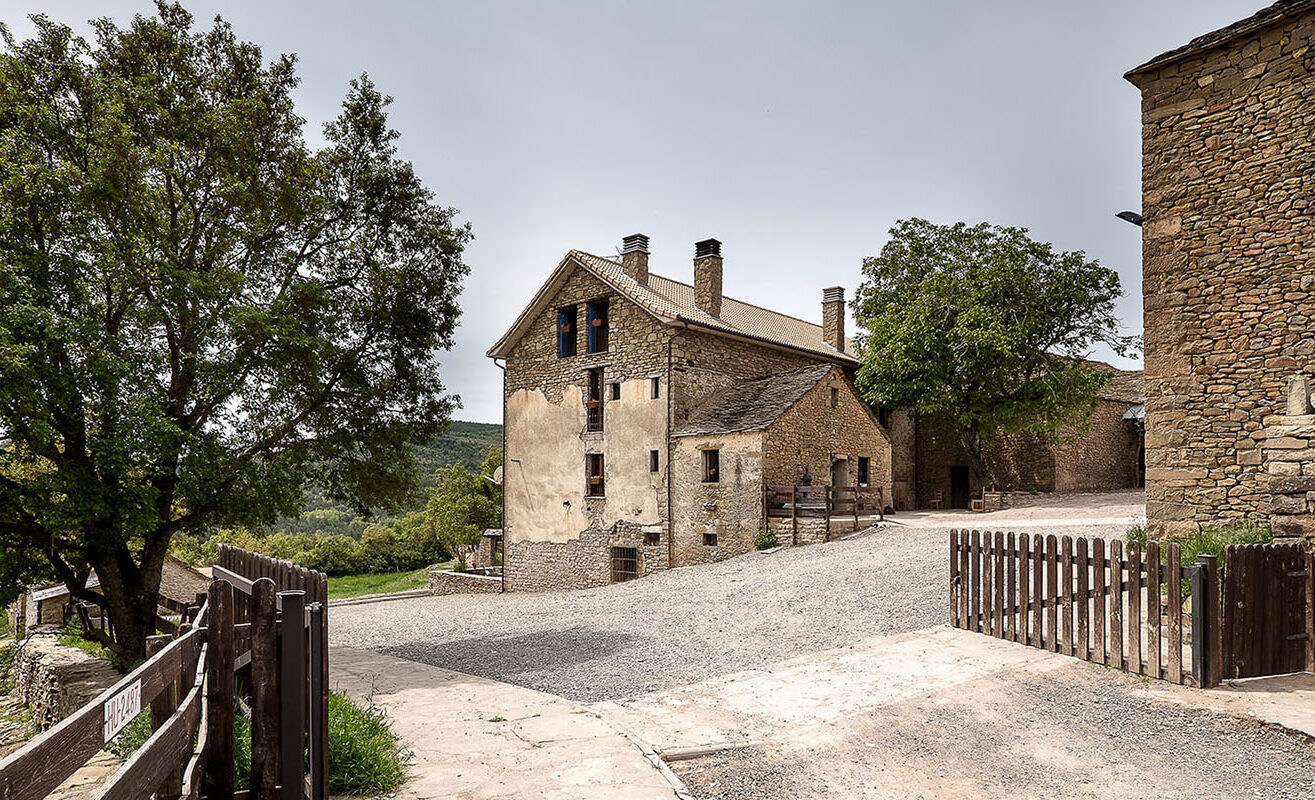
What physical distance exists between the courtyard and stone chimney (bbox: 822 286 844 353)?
68.5 feet

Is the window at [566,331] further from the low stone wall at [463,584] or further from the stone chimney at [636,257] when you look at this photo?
the low stone wall at [463,584]

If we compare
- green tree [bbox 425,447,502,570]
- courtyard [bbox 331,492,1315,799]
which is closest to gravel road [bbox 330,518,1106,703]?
courtyard [bbox 331,492,1315,799]

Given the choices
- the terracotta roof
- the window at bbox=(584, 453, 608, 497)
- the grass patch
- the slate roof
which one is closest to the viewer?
the terracotta roof

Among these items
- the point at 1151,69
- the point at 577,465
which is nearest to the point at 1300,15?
the point at 1151,69

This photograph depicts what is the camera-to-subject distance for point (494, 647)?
38.1 ft

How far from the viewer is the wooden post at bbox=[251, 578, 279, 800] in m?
3.91

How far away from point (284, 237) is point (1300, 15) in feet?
47.6

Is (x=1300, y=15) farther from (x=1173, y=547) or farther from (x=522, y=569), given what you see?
(x=522, y=569)

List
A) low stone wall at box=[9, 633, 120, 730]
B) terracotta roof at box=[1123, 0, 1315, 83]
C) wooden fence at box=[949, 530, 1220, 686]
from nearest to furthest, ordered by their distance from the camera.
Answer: wooden fence at box=[949, 530, 1220, 686], terracotta roof at box=[1123, 0, 1315, 83], low stone wall at box=[9, 633, 120, 730]

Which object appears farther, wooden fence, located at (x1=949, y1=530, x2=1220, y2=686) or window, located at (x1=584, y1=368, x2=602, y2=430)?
window, located at (x1=584, y1=368, x2=602, y2=430)

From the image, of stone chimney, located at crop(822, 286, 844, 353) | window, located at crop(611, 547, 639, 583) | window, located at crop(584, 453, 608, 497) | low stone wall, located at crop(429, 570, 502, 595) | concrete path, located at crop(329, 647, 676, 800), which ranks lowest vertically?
low stone wall, located at crop(429, 570, 502, 595)

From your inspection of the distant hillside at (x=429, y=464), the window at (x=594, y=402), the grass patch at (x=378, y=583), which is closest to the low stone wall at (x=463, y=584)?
the window at (x=594, y=402)

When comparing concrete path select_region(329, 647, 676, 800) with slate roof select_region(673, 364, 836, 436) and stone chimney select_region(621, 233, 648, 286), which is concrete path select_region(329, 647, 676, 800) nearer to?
slate roof select_region(673, 364, 836, 436)

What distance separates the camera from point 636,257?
2684 cm
